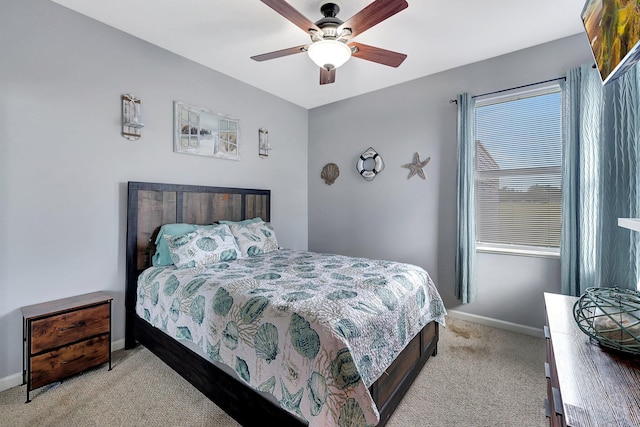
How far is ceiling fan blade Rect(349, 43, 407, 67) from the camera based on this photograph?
7.04 feet

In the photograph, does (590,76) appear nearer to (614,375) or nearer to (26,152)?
(614,375)

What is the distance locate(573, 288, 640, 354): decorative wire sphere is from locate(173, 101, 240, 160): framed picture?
329 cm

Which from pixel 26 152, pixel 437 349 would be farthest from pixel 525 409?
pixel 26 152

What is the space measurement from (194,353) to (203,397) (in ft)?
0.95

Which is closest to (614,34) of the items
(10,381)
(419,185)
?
(419,185)

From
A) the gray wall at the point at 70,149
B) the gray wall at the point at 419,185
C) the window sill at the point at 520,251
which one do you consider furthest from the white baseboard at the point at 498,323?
the gray wall at the point at 70,149

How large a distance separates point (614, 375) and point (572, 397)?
0.67 feet

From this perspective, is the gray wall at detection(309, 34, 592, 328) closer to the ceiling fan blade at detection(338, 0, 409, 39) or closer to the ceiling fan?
the ceiling fan

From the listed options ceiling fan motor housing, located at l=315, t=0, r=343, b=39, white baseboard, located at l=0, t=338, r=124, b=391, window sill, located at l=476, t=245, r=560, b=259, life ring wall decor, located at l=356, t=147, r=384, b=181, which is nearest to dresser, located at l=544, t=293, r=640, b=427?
window sill, located at l=476, t=245, r=560, b=259

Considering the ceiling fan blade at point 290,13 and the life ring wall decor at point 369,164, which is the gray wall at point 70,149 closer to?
the ceiling fan blade at point 290,13

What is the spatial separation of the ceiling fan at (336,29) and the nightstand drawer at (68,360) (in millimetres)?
2588

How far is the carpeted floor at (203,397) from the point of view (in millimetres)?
1694

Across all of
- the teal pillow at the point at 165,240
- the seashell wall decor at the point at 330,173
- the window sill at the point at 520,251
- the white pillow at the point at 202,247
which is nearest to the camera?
the white pillow at the point at 202,247

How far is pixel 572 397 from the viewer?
0.75m
